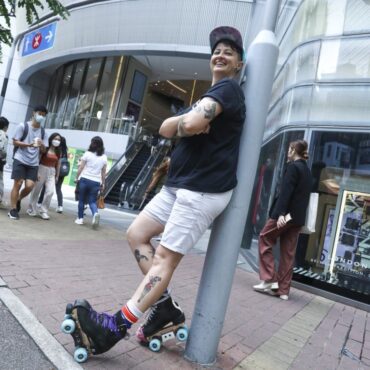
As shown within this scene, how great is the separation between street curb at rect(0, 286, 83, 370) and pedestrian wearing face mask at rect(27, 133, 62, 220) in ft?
14.6

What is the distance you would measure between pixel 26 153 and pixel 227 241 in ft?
16.4

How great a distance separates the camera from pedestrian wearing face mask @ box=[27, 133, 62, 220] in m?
7.29

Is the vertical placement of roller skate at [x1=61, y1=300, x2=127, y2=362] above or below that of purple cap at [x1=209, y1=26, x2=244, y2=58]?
below

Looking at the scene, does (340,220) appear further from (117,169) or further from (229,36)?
(117,169)

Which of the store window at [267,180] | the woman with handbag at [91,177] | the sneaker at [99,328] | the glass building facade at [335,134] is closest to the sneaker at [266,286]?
the glass building facade at [335,134]

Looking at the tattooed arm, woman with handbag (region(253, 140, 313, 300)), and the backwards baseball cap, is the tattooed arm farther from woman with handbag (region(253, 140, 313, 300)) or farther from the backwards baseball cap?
woman with handbag (region(253, 140, 313, 300))

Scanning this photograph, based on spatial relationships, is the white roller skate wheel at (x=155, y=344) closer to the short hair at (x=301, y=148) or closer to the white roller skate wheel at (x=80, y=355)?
the white roller skate wheel at (x=80, y=355)

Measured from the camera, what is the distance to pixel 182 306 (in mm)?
3660

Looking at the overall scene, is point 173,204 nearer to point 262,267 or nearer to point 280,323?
point 280,323

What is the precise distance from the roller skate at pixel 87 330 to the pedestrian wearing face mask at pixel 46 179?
536cm

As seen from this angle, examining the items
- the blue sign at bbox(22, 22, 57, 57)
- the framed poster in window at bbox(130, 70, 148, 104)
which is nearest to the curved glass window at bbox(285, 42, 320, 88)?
the blue sign at bbox(22, 22, 57, 57)

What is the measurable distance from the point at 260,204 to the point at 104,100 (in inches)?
682

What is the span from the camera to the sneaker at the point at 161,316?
246 centimetres

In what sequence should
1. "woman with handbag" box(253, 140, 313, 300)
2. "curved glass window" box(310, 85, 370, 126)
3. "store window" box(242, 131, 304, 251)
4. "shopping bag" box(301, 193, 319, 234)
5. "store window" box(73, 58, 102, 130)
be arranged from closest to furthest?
"woman with handbag" box(253, 140, 313, 300)
"shopping bag" box(301, 193, 319, 234)
"curved glass window" box(310, 85, 370, 126)
"store window" box(242, 131, 304, 251)
"store window" box(73, 58, 102, 130)
